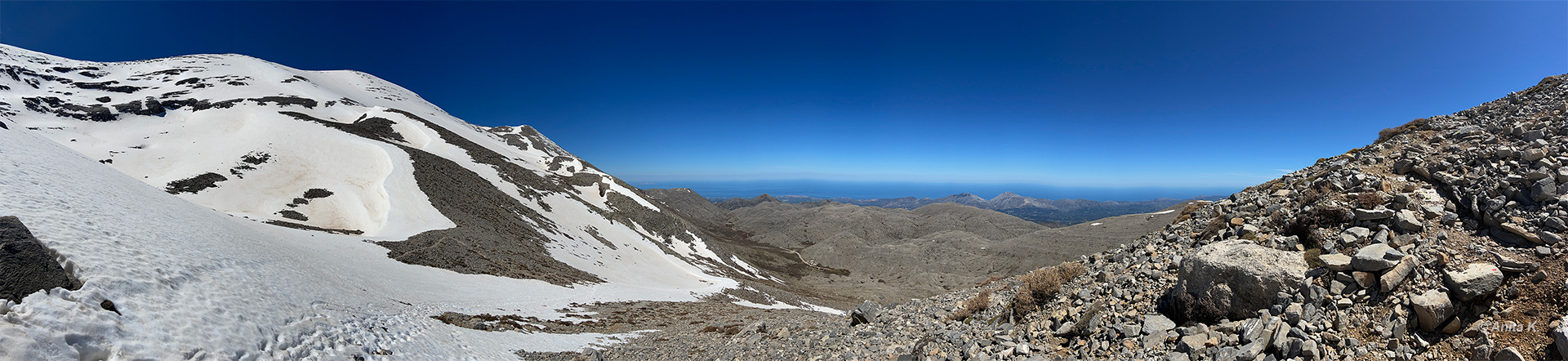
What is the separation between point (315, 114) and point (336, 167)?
1289 inches

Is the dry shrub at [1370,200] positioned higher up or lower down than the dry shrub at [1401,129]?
lower down

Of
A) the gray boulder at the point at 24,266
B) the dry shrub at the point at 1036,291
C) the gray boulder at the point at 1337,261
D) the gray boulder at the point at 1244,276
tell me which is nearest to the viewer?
the gray boulder at the point at 1337,261

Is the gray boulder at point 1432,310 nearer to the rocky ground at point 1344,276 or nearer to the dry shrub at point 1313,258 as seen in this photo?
the rocky ground at point 1344,276

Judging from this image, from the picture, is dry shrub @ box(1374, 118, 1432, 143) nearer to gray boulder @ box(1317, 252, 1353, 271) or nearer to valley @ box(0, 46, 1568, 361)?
valley @ box(0, 46, 1568, 361)

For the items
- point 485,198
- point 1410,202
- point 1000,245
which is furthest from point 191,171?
point 1000,245

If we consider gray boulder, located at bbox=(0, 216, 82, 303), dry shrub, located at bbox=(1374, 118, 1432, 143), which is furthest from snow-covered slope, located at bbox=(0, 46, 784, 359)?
dry shrub, located at bbox=(1374, 118, 1432, 143)

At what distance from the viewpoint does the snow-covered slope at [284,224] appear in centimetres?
881

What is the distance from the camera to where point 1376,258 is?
6.13m

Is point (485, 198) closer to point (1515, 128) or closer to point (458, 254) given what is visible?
point (458, 254)

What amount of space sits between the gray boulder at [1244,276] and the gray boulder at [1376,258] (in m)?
0.58

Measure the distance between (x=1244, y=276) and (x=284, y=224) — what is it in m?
43.5

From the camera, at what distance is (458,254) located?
29.0m

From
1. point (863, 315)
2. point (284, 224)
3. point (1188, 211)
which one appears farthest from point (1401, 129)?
point (284, 224)

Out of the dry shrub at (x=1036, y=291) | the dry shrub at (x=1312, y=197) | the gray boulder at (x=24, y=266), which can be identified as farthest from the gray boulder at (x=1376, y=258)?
the gray boulder at (x=24, y=266)
